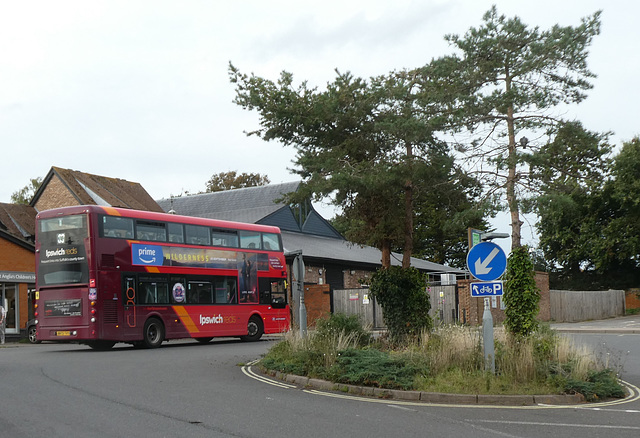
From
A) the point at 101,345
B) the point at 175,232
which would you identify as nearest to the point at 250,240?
the point at 175,232

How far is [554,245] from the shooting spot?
50312mm

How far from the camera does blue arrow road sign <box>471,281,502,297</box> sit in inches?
446

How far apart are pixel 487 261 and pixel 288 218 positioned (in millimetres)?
32519

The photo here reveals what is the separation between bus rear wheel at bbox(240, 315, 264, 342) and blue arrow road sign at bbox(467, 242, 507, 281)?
1539 centimetres

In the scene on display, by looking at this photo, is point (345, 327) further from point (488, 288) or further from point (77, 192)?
point (77, 192)

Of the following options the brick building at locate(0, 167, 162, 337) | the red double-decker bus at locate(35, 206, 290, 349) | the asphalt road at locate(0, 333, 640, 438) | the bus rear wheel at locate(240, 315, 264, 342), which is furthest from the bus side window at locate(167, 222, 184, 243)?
the brick building at locate(0, 167, 162, 337)

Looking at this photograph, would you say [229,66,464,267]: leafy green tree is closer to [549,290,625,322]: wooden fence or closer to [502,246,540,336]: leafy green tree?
[502,246,540,336]: leafy green tree

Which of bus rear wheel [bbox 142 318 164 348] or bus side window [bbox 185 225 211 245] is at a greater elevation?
bus side window [bbox 185 225 211 245]

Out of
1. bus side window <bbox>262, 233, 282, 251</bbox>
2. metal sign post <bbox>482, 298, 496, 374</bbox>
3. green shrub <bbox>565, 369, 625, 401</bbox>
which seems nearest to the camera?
green shrub <bbox>565, 369, 625, 401</bbox>

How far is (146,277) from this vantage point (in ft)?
72.3

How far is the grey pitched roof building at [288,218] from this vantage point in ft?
133

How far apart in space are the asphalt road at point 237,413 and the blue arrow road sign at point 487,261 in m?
2.38

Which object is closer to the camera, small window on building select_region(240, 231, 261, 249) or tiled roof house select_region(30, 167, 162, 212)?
small window on building select_region(240, 231, 261, 249)

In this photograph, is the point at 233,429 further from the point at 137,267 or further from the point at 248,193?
the point at 248,193
